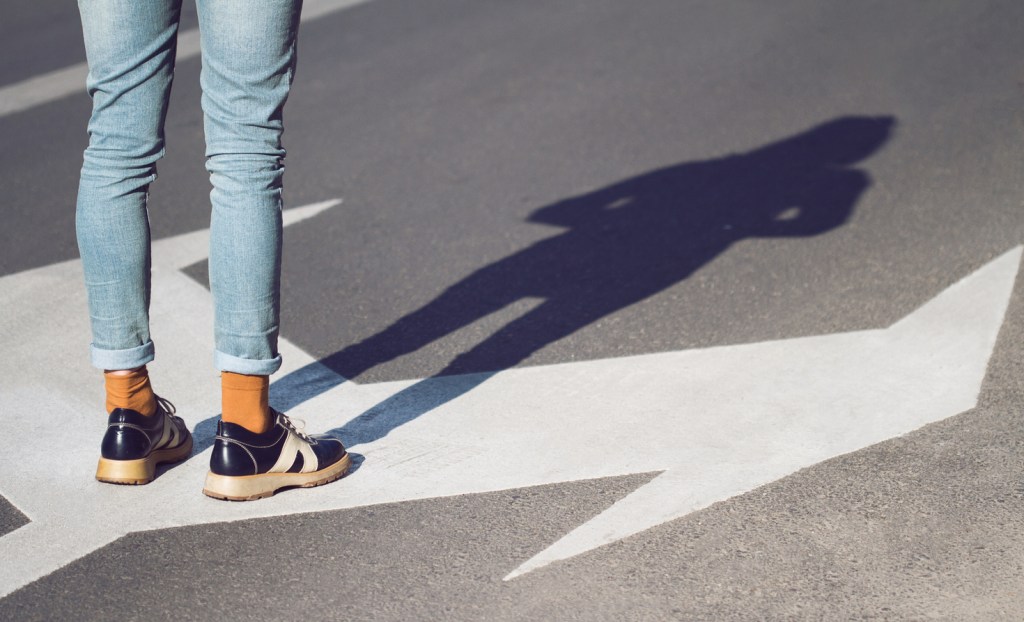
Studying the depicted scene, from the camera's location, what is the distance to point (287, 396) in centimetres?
343

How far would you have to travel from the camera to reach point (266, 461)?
2.80 metres

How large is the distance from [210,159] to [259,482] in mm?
782

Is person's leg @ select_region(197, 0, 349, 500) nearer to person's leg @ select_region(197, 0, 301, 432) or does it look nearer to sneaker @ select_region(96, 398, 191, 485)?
person's leg @ select_region(197, 0, 301, 432)

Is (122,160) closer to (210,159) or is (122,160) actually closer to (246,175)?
(210,159)

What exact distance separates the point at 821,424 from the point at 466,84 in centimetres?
425

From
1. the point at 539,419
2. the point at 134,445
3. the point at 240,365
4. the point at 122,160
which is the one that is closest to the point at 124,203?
the point at 122,160

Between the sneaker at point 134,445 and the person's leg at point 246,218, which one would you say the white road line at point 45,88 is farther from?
the person's leg at point 246,218

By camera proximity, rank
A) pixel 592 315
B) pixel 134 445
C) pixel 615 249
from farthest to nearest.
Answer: pixel 615 249
pixel 592 315
pixel 134 445

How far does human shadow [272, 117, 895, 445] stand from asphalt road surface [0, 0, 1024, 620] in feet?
0.06

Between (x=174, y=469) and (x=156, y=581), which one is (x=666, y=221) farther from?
(x=156, y=581)

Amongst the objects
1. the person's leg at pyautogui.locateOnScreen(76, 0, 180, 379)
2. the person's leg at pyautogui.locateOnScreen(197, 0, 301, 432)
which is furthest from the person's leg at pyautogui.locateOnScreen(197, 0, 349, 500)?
the person's leg at pyautogui.locateOnScreen(76, 0, 180, 379)

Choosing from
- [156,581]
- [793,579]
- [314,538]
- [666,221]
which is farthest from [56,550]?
[666,221]

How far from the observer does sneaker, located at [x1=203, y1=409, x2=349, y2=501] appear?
277 centimetres

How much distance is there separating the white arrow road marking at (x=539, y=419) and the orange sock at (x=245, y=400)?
218 millimetres
